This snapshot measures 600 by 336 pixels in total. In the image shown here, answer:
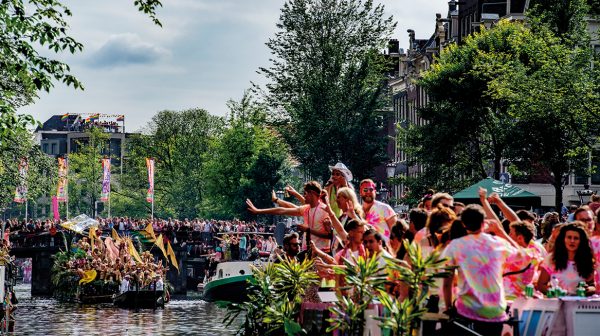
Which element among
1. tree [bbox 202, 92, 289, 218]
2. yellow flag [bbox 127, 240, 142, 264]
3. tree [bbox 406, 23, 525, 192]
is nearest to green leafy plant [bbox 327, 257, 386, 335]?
tree [bbox 406, 23, 525, 192]

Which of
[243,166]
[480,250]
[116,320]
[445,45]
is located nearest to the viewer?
[480,250]

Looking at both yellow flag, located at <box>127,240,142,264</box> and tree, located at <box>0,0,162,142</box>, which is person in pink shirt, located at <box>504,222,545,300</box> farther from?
yellow flag, located at <box>127,240,142,264</box>

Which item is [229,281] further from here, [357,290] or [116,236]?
[357,290]

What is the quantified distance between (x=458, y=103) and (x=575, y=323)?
44.1 meters

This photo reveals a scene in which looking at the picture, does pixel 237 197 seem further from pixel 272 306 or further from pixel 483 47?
pixel 272 306

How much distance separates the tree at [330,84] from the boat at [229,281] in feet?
30.6

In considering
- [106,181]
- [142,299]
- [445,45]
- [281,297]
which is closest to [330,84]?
[445,45]

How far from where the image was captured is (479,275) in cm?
1223

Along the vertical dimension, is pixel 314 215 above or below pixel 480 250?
above

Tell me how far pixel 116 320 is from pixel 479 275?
3888 centimetres

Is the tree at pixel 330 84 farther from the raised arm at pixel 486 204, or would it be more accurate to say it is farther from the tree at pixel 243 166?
the raised arm at pixel 486 204

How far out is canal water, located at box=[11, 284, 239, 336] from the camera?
4272 centimetres

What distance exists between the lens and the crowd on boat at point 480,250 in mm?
12258

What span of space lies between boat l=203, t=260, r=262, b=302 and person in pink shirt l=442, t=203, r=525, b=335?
154 feet
